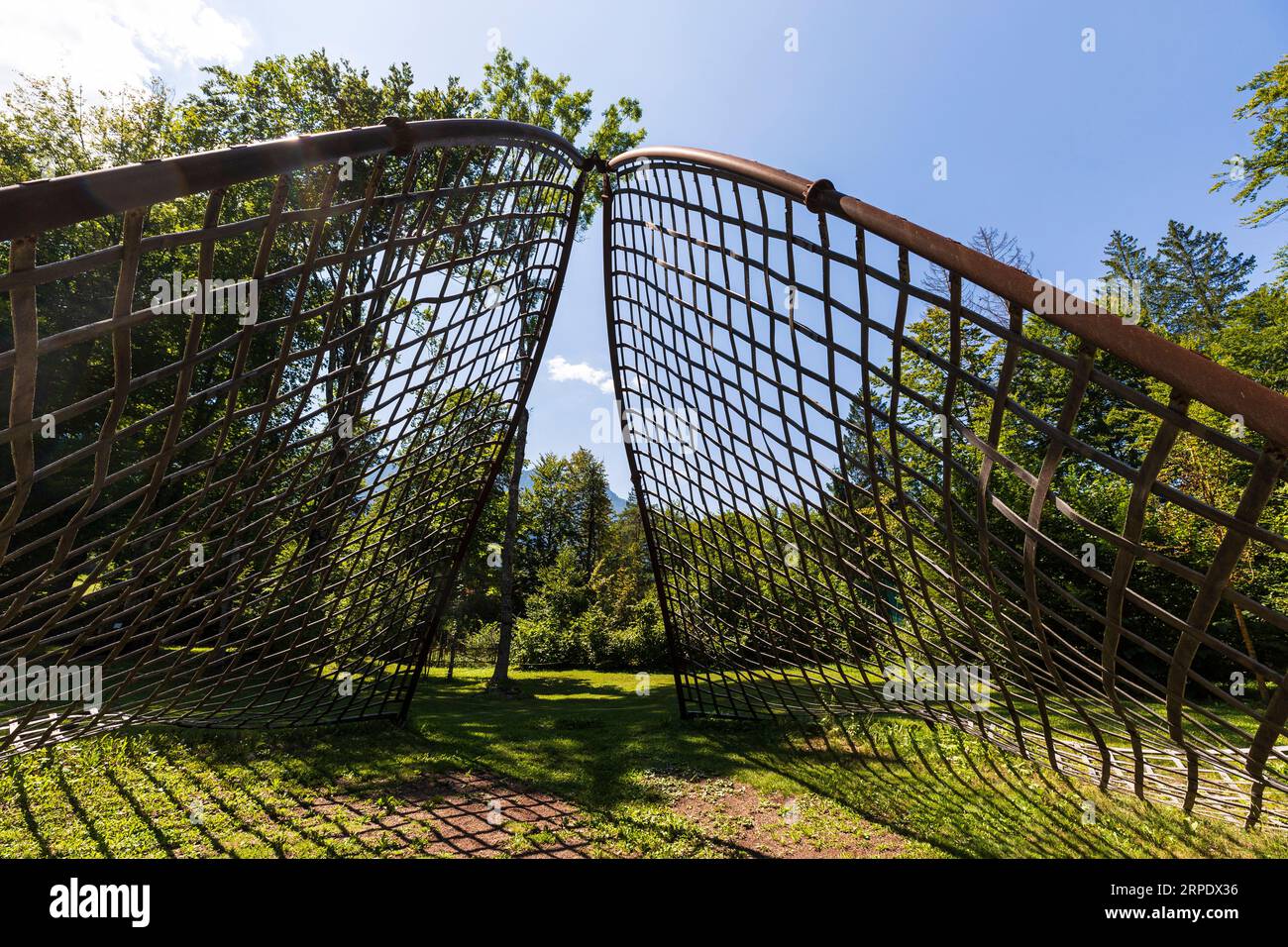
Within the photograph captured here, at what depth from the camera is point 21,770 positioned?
5426mm

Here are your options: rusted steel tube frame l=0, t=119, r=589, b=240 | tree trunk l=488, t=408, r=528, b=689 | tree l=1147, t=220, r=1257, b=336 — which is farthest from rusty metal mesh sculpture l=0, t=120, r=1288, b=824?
tree l=1147, t=220, r=1257, b=336

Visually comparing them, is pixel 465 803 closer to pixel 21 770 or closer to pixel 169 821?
pixel 169 821

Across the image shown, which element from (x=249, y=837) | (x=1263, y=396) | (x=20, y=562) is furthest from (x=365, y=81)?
(x=1263, y=396)

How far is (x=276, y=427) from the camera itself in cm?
310

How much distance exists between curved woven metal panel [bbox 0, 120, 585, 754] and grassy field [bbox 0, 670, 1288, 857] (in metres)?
0.78

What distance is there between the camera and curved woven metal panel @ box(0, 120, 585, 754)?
1.67 m

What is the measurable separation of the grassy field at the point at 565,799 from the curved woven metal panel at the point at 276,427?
0.78 metres

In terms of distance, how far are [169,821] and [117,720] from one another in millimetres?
926

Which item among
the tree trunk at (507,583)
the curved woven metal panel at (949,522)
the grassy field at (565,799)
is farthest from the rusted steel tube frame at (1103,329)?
the tree trunk at (507,583)

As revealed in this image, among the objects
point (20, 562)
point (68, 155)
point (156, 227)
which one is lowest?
point (20, 562)
